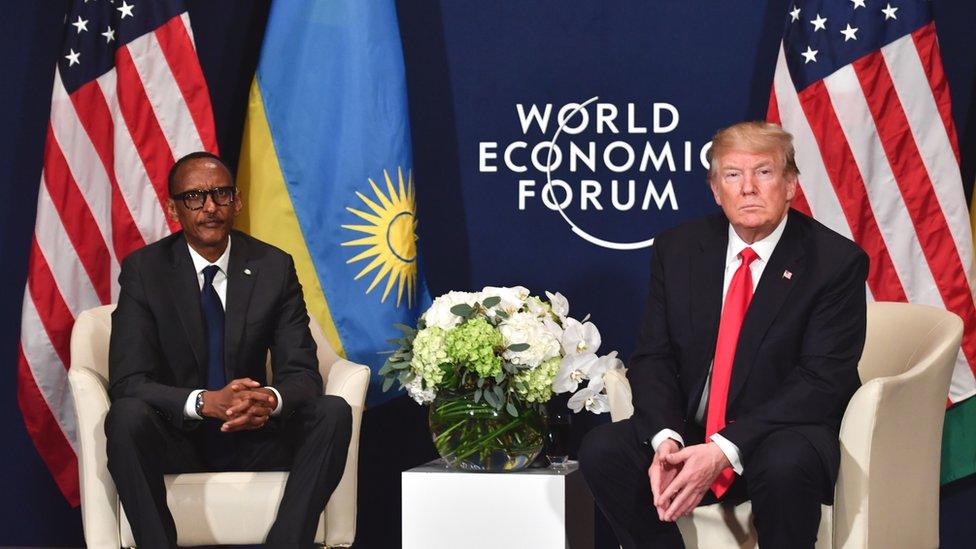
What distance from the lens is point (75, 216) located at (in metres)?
4.26

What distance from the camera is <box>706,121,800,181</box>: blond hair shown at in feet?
9.85

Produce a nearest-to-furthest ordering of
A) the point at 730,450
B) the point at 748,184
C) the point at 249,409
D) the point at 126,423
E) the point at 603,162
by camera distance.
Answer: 1. the point at 730,450
2. the point at 748,184
3. the point at 126,423
4. the point at 249,409
5. the point at 603,162

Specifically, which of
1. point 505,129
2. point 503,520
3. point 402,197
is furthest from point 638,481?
point 505,129

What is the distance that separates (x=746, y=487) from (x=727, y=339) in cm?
37

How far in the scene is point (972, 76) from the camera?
13.6 ft

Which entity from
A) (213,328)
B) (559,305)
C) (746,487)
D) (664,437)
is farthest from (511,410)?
(213,328)

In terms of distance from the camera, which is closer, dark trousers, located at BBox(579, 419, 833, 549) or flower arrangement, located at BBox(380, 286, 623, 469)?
dark trousers, located at BBox(579, 419, 833, 549)

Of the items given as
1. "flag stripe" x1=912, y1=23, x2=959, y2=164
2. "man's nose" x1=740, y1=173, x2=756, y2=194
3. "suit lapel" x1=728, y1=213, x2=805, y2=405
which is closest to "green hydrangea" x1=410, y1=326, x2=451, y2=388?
"suit lapel" x1=728, y1=213, x2=805, y2=405

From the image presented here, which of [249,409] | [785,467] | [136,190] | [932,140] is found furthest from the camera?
[136,190]

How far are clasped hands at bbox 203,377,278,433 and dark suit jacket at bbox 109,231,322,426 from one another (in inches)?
3.4

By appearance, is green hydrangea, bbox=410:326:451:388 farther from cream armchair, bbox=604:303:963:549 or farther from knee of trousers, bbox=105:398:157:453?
knee of trousers, bbox=105:398:157:453

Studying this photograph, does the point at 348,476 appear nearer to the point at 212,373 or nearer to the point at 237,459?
the point at 237,459

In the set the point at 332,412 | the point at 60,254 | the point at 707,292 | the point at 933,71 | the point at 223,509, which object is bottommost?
the point at 223,509

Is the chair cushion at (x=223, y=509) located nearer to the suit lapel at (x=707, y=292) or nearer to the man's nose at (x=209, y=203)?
the man's nose at (x=209, y=203)
